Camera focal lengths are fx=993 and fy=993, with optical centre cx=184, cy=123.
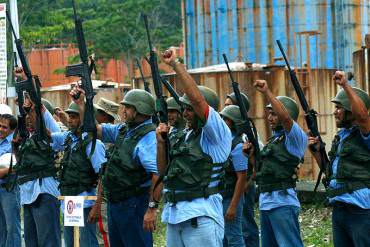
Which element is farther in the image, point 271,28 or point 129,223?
point 271,28

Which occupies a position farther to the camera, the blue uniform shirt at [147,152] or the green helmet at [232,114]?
the green helmet at [232,114]

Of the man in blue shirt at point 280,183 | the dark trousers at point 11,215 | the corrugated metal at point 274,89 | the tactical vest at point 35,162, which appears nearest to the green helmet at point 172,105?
the man in blue shirt at point 280,183

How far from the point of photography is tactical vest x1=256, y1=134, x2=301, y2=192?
33.3 feet

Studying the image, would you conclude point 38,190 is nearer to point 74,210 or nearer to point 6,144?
point 74,210

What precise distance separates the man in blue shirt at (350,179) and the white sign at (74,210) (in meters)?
2.65

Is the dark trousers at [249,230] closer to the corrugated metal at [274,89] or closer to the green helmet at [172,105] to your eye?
the green helmet at [172,105]

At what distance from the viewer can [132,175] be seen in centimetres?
982

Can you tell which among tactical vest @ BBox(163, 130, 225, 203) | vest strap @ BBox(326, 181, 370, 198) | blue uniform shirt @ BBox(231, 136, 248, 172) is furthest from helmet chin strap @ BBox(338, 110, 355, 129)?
blue uniform shirt @ BBox(231, 136, 248, 172)

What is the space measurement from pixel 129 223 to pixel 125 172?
1.68 feet

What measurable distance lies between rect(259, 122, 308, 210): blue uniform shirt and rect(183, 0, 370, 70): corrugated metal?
1837 centimetres

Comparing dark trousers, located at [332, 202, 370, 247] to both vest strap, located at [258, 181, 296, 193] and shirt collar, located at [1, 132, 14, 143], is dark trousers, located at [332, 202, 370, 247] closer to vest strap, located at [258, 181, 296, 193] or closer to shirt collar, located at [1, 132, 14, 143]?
vest strap, located at [258, 181, 296, 193]

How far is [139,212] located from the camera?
391 inches

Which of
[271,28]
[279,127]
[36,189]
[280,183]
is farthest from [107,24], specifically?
[280,183]

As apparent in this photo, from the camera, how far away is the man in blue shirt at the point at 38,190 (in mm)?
11141
